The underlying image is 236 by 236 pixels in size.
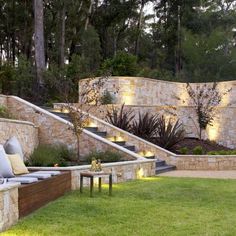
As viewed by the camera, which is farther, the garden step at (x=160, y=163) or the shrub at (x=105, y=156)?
the garden step at (x=160, y=163)

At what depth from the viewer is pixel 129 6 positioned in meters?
32.0

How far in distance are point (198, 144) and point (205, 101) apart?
8.90 ft

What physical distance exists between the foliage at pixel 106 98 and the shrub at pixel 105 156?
542 cm

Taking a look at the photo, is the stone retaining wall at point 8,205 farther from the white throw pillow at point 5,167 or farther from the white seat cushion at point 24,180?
the white throw pillow at point 5,167

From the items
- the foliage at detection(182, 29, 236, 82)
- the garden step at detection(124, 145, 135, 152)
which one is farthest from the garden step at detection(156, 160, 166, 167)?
the foliage at detection(182, 29, 236, 82)

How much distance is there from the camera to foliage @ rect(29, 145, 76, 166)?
1059cm

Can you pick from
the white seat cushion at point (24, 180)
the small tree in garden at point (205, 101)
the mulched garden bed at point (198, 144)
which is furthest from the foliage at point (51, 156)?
the small tree in garden at point (205, 101)

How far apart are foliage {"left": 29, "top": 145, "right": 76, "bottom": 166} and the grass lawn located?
175 centimetres

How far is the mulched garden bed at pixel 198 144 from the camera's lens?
1580cm

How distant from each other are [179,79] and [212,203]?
17.8 m

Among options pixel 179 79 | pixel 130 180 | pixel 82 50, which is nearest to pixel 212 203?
pixel 130 180

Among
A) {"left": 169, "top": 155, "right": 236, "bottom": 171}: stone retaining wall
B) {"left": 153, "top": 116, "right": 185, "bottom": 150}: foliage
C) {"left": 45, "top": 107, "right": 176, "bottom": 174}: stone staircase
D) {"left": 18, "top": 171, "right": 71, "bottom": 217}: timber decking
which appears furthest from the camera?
{"left": 153, "top": 116, "right": 185, "bottom": 150}: foliage

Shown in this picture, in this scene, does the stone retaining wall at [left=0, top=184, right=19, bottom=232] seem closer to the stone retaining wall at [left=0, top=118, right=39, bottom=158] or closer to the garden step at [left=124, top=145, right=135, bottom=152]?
the stone retaining wall at [left=0, top=118, right=39, bottom=158]

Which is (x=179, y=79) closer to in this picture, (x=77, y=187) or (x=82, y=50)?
(x=82, y=50)
